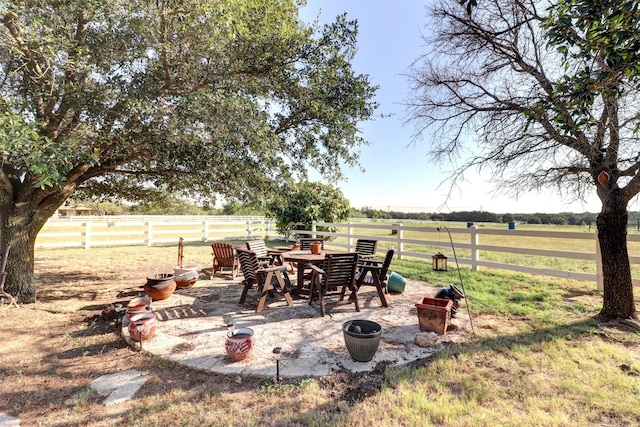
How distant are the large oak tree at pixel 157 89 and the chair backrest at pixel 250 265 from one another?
1.37 m

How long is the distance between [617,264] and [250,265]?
5.29 meters

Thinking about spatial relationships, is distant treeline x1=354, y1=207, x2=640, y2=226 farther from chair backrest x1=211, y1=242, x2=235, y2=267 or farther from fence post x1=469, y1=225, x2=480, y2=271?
chair backrest x1=211, y1=242, x2=235, y2=267

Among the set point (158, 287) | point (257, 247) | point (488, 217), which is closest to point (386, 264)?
point (257, 247)

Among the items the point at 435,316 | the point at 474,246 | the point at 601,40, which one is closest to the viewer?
the point at 601,40

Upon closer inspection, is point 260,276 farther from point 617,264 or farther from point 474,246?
point 474,246

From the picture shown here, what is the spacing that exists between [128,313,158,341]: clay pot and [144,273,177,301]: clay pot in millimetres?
1345

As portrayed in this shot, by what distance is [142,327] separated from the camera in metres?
3.35

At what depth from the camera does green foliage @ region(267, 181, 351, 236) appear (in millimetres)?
13328

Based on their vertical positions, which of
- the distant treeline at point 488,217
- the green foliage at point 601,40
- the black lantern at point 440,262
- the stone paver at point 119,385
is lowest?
the stone paver at point 119,385

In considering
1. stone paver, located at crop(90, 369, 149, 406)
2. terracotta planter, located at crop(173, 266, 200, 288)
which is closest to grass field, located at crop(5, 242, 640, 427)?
stone paver, located at crop(90, 369, 149, 406)

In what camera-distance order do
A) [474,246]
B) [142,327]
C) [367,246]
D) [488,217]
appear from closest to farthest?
1. [142,327]
2. [367,246]
3. [474,246]
4. [488,217]

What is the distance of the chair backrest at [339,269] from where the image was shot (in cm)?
430

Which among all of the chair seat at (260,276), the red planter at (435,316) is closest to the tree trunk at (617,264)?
the red planter at (435,316)

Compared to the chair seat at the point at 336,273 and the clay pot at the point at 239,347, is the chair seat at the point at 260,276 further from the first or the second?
the clay pot at the point at 239,347
